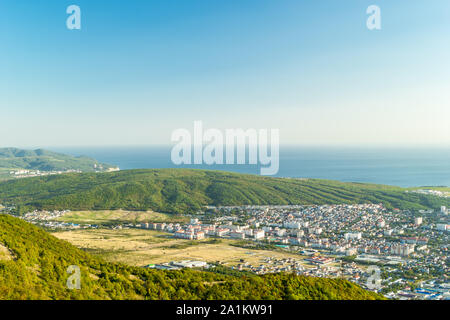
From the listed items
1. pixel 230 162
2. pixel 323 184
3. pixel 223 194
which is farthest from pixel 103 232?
pixel 230 162

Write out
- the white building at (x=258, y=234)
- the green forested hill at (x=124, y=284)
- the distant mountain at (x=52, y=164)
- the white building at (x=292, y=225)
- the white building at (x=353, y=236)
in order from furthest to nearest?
the distant mountain at (x=52, y=164), the white building at (x=292, y=225), the white building at (x=258, y=234), the white building at (x=353, y=236), the green forested hill at (x=124, y=284)

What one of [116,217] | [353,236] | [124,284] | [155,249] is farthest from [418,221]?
[116,217]

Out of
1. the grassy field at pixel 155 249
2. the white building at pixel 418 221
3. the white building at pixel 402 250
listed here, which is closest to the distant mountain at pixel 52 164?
the grassy field at pixel 155 249

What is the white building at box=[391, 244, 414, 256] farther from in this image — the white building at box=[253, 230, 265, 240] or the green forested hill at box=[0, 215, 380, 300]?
the green forested hill at box=[0, 215, 380, 300]

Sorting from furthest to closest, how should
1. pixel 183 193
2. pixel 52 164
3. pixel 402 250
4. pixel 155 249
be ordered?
pixel 52 164 < pixel 183 193 < pixel 155 249 < pixel 402 250

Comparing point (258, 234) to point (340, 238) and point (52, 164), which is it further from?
point (52, 164)

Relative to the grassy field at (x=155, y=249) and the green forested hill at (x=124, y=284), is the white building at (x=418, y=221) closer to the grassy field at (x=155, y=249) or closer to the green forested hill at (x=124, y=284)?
the grassy field at (x=155, y=249)

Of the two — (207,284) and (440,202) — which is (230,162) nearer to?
(440,202)
